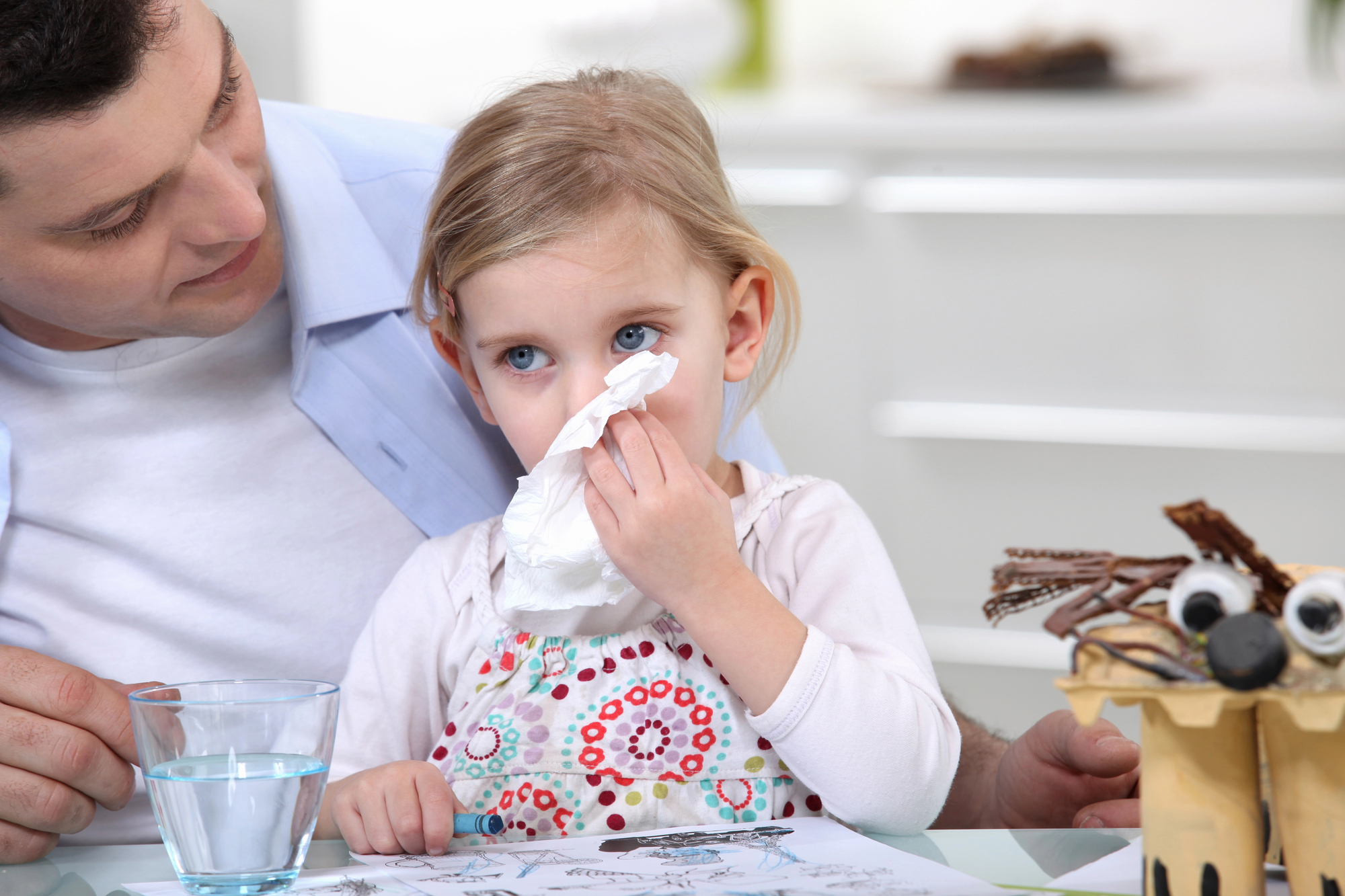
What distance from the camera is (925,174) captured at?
8.00 ft

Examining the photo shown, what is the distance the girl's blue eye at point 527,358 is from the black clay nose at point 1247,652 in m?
0.53

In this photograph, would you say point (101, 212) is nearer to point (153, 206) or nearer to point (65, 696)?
point (153, 206)

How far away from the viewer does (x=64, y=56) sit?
32.6 inches

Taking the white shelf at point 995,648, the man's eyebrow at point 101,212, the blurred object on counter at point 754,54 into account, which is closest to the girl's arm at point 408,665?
the man's eyebrow at point 101,212

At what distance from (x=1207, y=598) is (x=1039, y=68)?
223 cm

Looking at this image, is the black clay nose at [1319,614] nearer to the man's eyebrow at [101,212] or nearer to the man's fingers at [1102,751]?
the man's fingers at [1102,751]

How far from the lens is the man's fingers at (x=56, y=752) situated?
82 centimetres

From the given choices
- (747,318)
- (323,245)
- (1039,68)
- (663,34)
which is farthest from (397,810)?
(663,34)

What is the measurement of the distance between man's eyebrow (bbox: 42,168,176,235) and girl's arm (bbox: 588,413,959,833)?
401 millimetres

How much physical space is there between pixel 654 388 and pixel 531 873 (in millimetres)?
327

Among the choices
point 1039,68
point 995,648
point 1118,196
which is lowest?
point 995,648

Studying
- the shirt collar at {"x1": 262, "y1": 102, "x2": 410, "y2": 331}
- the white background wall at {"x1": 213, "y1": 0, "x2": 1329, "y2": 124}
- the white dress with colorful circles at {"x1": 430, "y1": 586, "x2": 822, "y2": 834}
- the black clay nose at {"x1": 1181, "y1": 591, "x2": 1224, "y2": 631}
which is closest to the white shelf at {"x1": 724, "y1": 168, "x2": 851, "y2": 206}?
the white background wall at {"x1": 213, "y1": 0, "x2": 1329, "y2": 124}

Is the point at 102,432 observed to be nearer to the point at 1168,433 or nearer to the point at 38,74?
the point at 38,74

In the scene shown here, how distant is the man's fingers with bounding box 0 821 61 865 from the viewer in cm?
77
